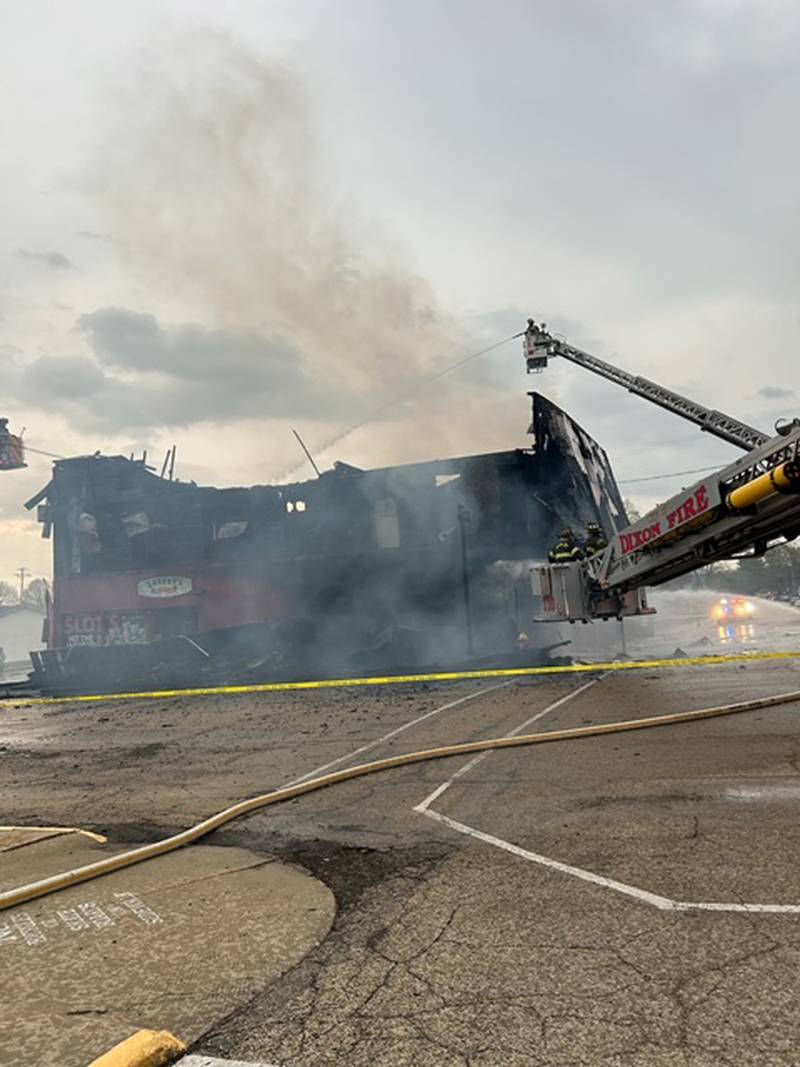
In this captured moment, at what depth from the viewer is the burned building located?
64.0 feet

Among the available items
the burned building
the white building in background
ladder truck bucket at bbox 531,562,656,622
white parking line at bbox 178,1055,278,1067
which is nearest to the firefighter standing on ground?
ladder truck bucket at bbox 531,562,656,622

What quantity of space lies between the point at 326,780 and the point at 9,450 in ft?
124

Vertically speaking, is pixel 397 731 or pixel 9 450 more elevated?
pixel 9 450

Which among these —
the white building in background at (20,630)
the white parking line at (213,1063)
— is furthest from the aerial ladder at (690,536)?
the white building in background at (20,630)

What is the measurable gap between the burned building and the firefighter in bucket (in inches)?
612

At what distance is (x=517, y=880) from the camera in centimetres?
391

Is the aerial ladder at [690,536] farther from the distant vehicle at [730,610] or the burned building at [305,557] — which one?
the distant vehicle at [730,610]

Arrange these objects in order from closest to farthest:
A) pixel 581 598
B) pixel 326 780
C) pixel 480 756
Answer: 1. pixel 326 780
2. pixel 480 756
3. pixel 581 598

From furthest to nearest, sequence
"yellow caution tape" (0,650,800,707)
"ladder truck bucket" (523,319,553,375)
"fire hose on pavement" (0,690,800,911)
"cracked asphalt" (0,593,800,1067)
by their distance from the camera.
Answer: "ladder truck bucket" (523,319,553,375)
"yellow caution tape" (0,650,800,707)
"fire hose on pavement" (0,690,800,911)
"cracked asphalt" (0,593,800,1067)

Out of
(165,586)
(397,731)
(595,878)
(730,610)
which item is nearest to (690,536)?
(397,731)

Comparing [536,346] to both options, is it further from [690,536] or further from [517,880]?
[517,880]

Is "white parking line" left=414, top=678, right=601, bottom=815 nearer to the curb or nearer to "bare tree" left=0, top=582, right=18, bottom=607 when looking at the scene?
the curb

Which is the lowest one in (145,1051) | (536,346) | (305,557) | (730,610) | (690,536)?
(145,1051)

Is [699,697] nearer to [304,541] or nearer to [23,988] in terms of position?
[23,988]
